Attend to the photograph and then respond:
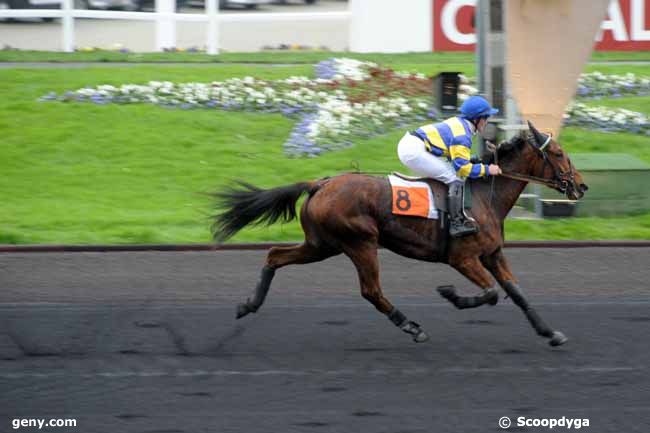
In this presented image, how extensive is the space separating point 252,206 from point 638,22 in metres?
16.9

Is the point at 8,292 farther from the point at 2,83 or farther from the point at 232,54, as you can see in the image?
the point at 232,54

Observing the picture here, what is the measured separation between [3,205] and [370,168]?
5.49m

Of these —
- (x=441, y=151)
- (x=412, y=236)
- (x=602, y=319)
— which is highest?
(x=441, y=151)

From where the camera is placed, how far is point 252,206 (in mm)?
8984

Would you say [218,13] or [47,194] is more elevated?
[218,13]

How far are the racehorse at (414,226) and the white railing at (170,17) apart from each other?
15.5 m

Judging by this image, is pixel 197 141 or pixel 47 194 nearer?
pixel 47 194

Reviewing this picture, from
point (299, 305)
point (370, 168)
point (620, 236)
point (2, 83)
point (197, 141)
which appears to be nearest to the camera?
point (299, 305)

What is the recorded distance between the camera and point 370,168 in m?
16.7

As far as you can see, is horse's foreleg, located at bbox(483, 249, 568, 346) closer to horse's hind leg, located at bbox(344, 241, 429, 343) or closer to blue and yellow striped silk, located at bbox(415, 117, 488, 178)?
horse's hind leg, located at bbox(344, 241, 429, 343)

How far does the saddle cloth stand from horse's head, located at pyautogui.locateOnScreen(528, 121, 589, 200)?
38.2 inches

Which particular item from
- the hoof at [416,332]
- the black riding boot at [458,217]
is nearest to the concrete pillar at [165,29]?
the black riding boot at [458,217]

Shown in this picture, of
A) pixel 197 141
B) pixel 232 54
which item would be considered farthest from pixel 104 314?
pixel 232 54

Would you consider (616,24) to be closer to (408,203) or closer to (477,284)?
(408,203)
